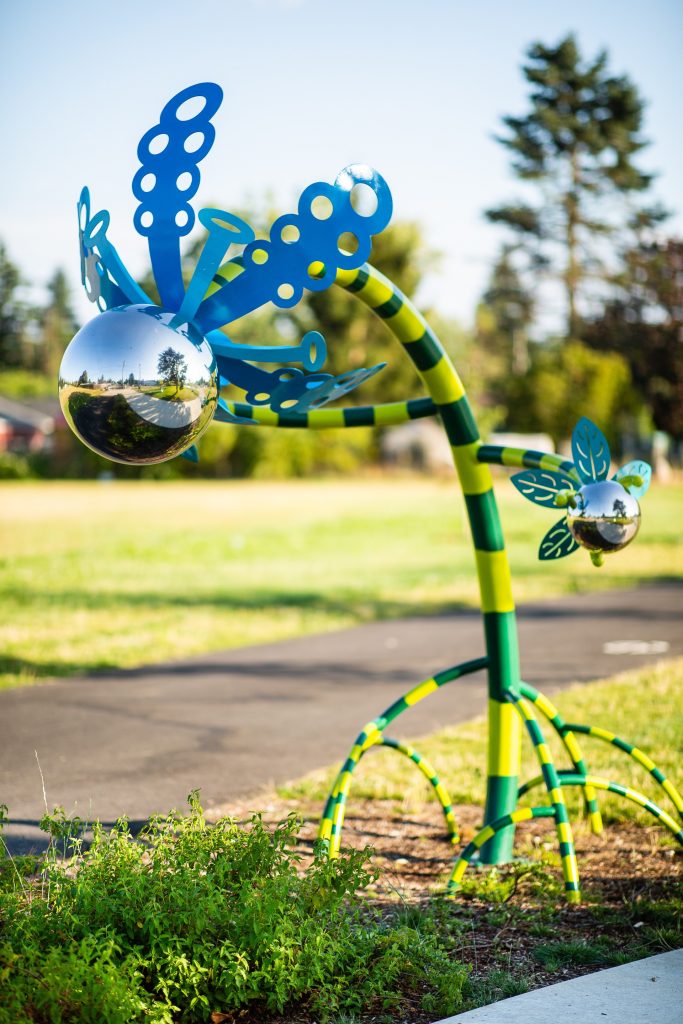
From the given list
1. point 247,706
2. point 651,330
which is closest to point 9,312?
point 651,330

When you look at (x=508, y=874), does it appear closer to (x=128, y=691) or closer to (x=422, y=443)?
(x=128, y=691)

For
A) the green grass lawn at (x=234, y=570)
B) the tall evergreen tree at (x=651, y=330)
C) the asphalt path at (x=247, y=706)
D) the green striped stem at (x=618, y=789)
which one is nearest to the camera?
the green striped stem at (x=618, y=789)

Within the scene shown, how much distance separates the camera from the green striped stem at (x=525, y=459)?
12.3 feet

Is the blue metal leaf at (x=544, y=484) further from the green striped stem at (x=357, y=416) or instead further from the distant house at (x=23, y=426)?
the distant house at (x=23, y=426)

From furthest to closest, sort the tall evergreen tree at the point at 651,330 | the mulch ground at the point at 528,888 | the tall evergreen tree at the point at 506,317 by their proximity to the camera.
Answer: the tall evergreen tree at the point at 506,317
the tall evergreen tree at the point at 651,330
the mulch ground at the point at 528,888

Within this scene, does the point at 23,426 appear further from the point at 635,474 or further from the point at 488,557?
the point at 635,474

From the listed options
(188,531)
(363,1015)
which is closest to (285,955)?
(363,1015)

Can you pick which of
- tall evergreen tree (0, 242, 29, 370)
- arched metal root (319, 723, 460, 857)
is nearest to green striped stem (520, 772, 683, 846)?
arched metal root (319, 723, 460, 857)

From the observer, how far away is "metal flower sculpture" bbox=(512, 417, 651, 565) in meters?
3.46

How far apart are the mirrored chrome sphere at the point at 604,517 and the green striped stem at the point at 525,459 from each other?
17cm

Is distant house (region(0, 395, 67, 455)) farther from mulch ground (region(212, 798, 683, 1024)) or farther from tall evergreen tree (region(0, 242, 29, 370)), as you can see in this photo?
mulch ground (region(212, 798, 683, 1024))

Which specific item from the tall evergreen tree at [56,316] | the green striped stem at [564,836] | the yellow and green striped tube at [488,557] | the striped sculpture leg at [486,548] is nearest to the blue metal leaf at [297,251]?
the striped sculpture leg at [486,548]

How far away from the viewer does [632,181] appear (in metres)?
41.4

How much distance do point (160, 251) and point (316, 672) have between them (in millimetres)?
5658
